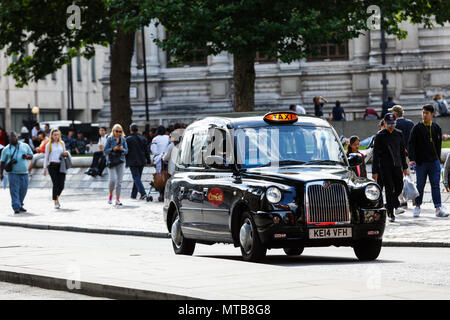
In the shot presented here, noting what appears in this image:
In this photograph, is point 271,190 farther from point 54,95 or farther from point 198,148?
point 54,95

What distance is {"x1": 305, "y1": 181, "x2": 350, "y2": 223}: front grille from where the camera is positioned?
40.6 ft

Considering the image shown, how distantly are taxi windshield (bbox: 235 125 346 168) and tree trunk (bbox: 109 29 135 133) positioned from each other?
24.2 meters

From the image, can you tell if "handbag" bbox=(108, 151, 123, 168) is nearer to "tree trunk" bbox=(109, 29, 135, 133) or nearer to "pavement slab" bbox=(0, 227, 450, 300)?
"pavement slab" bbox=(0, 227, 450, 300)

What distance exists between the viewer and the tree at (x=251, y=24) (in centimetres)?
2730

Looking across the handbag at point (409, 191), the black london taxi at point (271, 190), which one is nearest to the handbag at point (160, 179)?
the handbag at point (409, 191)

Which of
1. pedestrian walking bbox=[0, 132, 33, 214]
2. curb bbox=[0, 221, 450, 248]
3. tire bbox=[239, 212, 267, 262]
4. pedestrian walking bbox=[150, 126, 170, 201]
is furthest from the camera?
pedestrian walking bbox=[150, 126, 170, 201]

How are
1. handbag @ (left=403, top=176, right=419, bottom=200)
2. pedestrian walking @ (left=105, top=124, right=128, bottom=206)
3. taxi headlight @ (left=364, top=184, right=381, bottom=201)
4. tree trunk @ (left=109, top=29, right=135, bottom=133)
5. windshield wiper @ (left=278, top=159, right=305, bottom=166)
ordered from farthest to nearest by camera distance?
tree trunk @ (left=109, top=29, right=135, bottom=133)
pedestrian walking @ (left=105, top=124, right=128, bottom=206)
handbag @ (left=403, top=176, right=419, bottom=200)
windshield wiper @ (left=278, top=159, right=305, bottom=166)
taxi headlight @ (left=364, top=184, right=381, bottom=201)

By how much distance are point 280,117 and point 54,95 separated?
76140mm

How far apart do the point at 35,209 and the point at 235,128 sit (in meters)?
13.0

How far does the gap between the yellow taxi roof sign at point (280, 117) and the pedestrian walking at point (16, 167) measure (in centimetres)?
1188

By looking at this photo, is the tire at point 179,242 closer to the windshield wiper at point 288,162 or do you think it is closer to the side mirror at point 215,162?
the side mirror at point 215,162

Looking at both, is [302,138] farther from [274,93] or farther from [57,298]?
[274,93]

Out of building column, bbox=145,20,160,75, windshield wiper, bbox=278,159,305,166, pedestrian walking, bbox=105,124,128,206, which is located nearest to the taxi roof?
windshield wiper, bbox=278,159,305,166
